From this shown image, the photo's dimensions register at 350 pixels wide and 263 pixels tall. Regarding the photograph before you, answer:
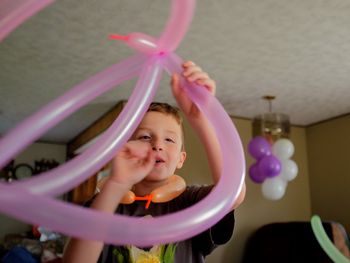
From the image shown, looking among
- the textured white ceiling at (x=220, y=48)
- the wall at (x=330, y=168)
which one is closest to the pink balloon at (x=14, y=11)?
the textured white ceiling at (x=220, y=48)

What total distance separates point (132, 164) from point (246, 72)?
2.01m

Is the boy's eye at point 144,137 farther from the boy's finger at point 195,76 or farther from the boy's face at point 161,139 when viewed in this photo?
the boy's finger at point 195,76

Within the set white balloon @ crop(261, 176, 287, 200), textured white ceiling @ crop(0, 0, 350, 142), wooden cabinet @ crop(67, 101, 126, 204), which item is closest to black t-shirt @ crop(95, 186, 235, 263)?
textured white ceiling @ crop(0, 0, 350, 142)

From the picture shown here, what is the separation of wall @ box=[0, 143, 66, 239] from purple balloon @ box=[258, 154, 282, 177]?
10.2ft

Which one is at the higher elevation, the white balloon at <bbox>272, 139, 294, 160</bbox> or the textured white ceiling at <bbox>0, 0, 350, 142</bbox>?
the textured white ceiling at <bbox>0, 0, 350, 142</bbox>

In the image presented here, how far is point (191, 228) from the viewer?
45 cm

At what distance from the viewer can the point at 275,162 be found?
286cm

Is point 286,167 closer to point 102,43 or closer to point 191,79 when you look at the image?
point 102,43

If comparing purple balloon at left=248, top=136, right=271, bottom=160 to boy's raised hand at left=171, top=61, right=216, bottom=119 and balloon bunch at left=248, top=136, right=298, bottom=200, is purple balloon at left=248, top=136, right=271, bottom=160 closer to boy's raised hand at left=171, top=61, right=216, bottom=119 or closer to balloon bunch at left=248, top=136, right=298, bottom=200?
balloon bunch at left=248, top=136, right=298, bottom=200

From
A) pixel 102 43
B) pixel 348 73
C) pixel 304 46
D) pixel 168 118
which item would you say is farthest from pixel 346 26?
pixel 168 118

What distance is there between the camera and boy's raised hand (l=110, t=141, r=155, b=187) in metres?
0.58

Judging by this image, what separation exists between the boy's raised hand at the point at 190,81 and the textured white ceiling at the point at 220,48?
1088 mm

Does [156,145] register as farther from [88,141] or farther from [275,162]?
[88,141]

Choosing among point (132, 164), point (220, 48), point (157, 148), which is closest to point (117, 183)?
point (132, 164)
